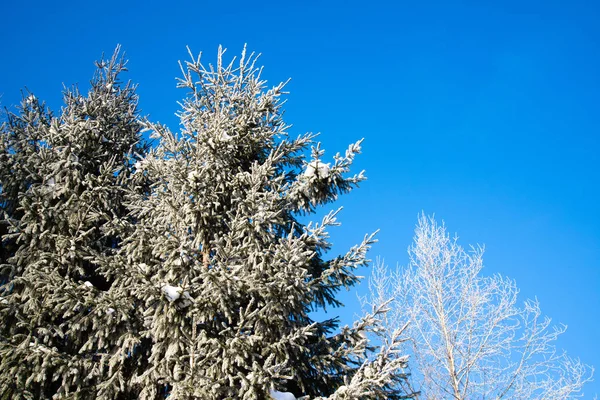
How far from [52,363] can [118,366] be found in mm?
789

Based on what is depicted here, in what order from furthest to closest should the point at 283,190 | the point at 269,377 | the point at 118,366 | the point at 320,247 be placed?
the point at 283,190, the point at 320,247, the point at 118,366, the point at 269,377

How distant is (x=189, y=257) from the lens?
6234 mm

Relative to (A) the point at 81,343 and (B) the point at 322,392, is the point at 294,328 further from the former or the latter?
(A) the point at 81,343

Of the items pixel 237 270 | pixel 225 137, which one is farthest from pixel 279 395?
pixel 225 137

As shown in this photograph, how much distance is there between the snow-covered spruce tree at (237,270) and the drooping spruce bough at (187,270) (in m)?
0.02

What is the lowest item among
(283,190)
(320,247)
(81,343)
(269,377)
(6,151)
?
(269,377)

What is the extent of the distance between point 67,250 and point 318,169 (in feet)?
13.4

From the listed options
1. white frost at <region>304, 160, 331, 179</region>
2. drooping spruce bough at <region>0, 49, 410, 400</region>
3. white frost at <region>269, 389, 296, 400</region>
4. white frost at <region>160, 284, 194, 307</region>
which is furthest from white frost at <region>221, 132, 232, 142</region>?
white frost at <region>269, 389, 296, 400</region>

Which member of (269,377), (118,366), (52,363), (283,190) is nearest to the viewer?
(269,377)

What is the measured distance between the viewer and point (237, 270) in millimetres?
5844

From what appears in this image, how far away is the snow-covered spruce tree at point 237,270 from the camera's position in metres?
5.46

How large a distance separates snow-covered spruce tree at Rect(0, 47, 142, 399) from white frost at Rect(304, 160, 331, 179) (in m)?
A: 2.82

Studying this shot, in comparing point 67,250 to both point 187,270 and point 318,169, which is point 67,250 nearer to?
point 187,270

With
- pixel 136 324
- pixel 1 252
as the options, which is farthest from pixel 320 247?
pixel 1 252
